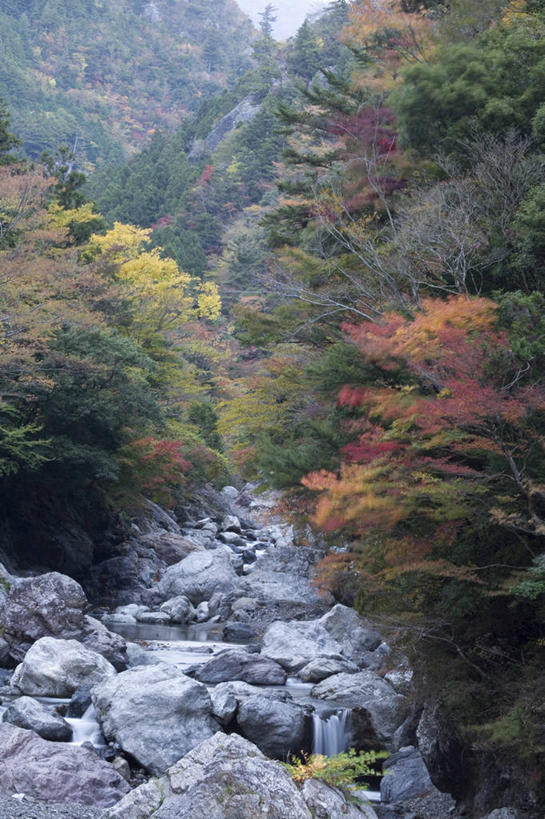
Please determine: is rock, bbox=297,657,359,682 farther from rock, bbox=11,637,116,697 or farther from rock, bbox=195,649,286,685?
rock, bbox=11,637,116,697

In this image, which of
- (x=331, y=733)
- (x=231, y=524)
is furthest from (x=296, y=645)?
(x=231, y=524)

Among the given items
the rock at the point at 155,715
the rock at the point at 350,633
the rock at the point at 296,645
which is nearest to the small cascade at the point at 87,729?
the rock at the point at 155,715

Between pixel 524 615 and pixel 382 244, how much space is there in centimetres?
731

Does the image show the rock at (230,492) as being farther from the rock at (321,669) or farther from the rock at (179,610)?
the rock at (321,669)

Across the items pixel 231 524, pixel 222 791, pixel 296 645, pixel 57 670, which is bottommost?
pixel 231 524

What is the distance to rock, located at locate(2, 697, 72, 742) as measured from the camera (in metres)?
10.0

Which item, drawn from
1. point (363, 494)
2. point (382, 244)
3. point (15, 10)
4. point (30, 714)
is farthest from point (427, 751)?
point (15, 10)

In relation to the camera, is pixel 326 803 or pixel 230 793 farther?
pixel 326 803

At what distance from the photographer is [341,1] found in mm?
63250

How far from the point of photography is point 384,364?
32.1 ft

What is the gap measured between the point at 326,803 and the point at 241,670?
7.90m

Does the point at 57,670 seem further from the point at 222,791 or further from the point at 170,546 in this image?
the point at 170,546

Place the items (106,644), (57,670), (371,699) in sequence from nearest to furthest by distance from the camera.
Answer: (57,670) → (371,699) → (106,644)

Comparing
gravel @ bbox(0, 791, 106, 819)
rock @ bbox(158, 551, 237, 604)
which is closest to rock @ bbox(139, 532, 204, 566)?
rock @ bbox(158, 551, 237, 604)
